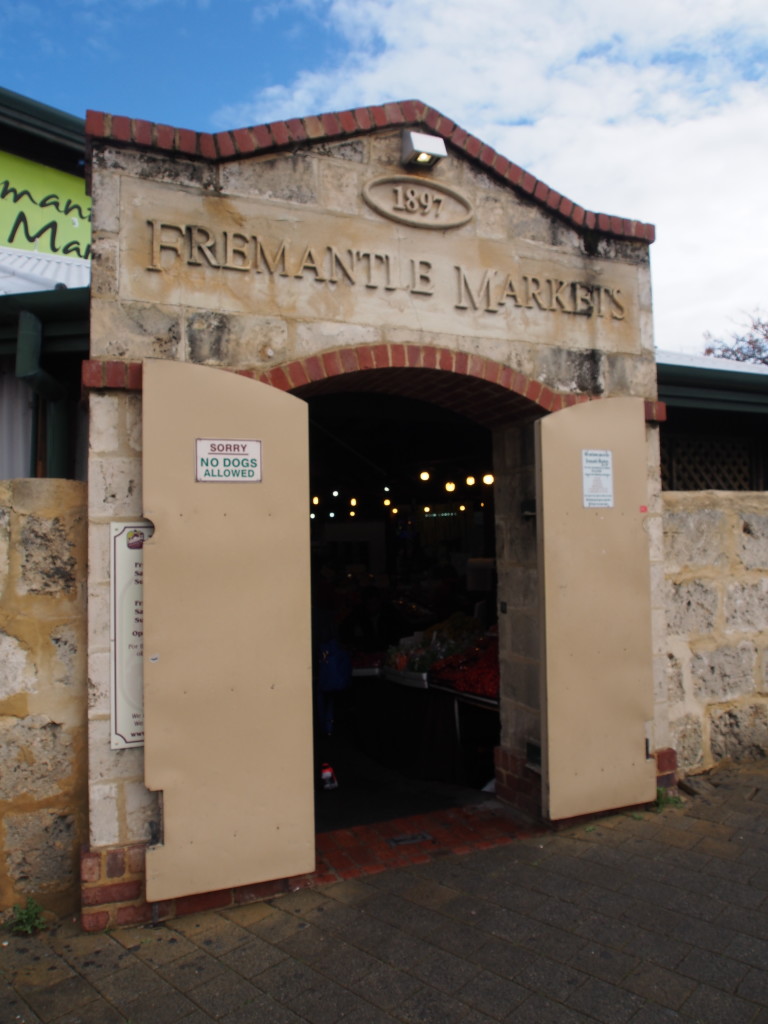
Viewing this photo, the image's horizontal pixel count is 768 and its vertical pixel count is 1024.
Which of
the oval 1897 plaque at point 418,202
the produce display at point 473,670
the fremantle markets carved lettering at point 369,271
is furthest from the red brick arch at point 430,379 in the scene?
the produce display at point 473,670

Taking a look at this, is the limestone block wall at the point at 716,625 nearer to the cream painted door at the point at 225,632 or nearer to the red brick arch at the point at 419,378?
the red brick arch at the point at 419,378

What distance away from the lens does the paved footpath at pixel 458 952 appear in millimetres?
2947

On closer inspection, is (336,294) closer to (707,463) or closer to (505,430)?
Result: (505,430)

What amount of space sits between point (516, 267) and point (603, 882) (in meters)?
3.81

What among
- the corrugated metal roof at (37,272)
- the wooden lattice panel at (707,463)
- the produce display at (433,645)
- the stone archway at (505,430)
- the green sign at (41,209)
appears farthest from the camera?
the green sign at (41,209)

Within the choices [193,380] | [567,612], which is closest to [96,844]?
[193,380]

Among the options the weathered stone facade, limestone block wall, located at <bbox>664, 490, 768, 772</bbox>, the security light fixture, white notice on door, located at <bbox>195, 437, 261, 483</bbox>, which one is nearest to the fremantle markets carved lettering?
Result: the weathered stone facade

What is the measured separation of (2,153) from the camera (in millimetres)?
9430

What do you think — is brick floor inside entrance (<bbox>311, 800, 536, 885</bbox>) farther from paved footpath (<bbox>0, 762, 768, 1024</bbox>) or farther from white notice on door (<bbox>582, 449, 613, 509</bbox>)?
white notice on door (<bbox>582, 449, 613, 509</bbox>)

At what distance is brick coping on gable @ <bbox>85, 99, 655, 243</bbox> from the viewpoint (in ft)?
12.8

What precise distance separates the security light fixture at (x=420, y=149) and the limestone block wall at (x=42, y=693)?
113 inches

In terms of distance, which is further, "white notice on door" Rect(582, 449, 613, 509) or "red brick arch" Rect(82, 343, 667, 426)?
"white notice on door" Rect(582, 449, 613, 509)

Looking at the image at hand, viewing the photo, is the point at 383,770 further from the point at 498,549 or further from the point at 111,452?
the point at 111,452

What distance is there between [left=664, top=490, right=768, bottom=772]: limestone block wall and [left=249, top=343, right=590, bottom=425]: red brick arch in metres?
1.46
